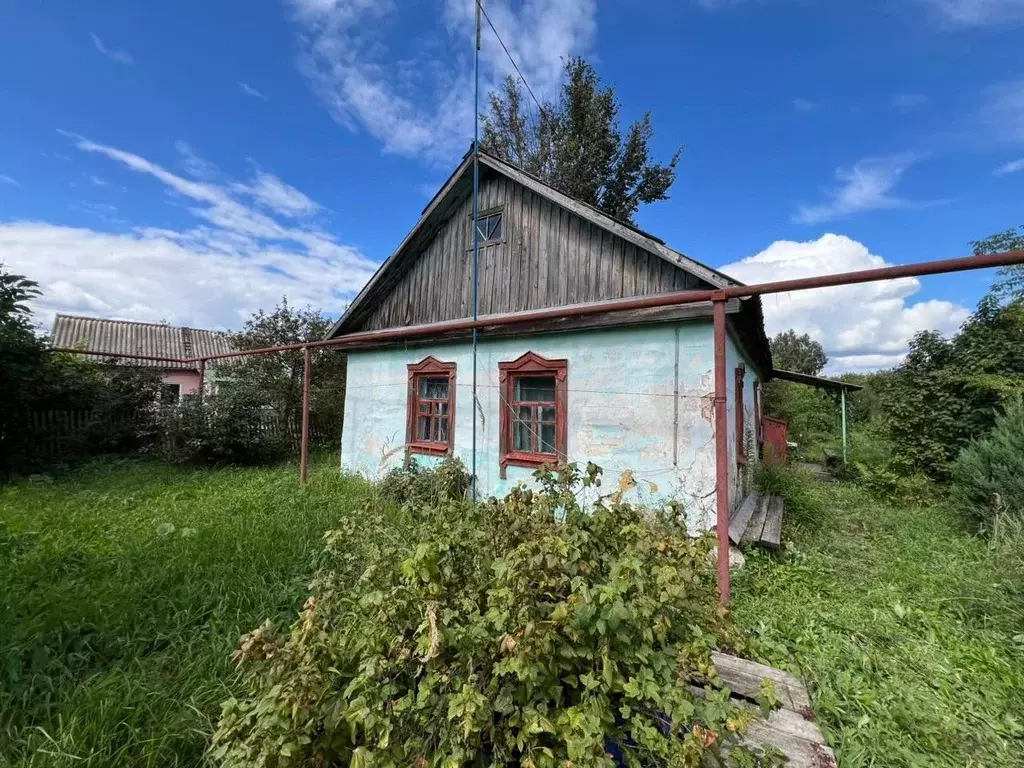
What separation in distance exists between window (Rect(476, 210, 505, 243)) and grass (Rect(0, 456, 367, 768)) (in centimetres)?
457

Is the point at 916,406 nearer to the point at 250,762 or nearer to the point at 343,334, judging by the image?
the point at 250,762

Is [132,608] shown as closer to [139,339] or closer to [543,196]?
[543,196]

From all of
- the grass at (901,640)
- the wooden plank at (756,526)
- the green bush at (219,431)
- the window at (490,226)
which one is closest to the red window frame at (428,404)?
the window at (490,226)

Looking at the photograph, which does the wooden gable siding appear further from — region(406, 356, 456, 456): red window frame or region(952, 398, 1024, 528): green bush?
region(952, 398, 1024, 528): green bush

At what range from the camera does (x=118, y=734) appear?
83.0 inches

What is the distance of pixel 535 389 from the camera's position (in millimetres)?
6312

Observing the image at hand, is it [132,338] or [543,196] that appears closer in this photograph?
[543,196]

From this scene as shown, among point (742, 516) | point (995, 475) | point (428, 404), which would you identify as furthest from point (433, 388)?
point (995, 475)

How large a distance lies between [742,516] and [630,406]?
1.89m

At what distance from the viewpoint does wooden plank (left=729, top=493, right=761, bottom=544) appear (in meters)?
4.46

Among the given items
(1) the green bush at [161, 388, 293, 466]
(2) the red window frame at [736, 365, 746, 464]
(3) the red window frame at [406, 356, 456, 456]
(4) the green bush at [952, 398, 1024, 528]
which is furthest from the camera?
(1) the green bush at [161, 388, 293, 466]

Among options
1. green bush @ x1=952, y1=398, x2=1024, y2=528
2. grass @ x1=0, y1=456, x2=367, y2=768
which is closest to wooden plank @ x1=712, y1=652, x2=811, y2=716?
grass @ x1=0, y1=456, x2=367, y2=768

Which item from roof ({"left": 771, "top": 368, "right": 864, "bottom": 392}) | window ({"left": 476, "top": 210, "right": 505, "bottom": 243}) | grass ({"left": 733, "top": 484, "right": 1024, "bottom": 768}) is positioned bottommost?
grass ({"left": 733, "top": 484, "right": 1024, "bottom": 768})

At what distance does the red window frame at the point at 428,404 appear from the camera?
23.2 feet
